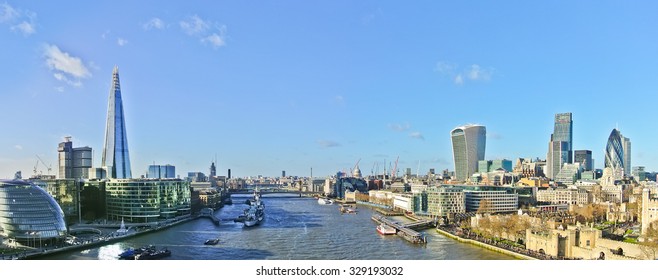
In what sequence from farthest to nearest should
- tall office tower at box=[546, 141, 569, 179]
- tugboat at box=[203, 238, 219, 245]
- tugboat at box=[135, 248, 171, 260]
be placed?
1. tall office tower at box=[546, 141, 569, 179]
2. tugboat at box=[203, 238, 219, 245]
3. tugboat at box=[135, 248, 171, 260]

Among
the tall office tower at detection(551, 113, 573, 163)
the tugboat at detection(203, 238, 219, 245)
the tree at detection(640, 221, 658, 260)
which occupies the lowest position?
the tugboat at detection(203, 238, 219, 245)

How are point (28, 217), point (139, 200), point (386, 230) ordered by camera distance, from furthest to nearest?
1. point (139, 200)
2. point (386, 230)
3. point (28, 217)

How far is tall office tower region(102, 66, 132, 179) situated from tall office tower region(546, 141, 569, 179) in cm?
3511

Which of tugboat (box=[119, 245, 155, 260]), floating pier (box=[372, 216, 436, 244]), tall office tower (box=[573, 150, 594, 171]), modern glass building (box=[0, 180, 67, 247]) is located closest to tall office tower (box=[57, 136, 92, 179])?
modern glass building (box=[0, 180, 67, 247])

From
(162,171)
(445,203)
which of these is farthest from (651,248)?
(162,171)

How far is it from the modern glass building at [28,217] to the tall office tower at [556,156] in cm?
4152

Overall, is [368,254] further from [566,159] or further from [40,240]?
[566,159]

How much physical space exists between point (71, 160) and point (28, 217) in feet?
68.7

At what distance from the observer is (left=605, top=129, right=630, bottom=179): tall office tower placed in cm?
3647

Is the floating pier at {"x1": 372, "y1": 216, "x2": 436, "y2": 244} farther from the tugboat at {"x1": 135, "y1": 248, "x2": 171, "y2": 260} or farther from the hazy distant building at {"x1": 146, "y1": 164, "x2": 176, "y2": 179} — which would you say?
the hazy distant building at {"x1": 146, "y1": 164, "x2": 176, "y2": 179}

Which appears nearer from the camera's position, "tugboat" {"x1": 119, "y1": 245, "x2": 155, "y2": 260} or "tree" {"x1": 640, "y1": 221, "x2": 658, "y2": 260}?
"tree" {"x1": 640, "y1": 221, "x2": 658, "y2": 260}

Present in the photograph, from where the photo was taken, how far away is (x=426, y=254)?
1132 cm

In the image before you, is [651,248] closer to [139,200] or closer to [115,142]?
[139,200]

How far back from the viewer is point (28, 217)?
460 inches
